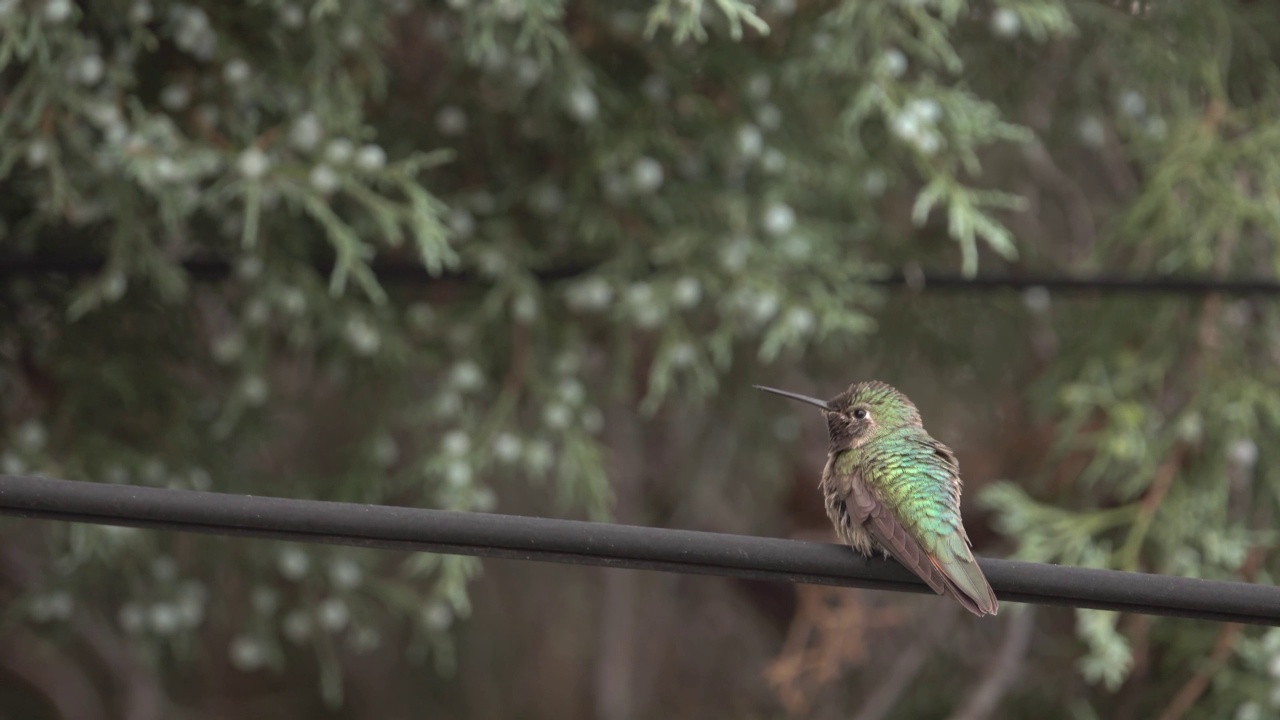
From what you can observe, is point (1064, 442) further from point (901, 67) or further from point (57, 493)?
point (57, 493)

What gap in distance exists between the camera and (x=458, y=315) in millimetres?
4246

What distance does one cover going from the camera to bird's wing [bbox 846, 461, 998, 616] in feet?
7.79

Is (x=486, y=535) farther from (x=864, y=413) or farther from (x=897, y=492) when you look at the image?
(x=864, y=413)

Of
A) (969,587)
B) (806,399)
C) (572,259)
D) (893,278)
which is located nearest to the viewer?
(969,587)

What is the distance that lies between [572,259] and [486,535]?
7.82ft

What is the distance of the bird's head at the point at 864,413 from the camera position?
3.05m

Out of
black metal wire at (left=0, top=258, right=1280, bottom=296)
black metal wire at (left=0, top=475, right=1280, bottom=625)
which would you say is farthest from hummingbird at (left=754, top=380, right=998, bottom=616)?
black metal wire at (left=0, top=258, right=1280, bottom=296)

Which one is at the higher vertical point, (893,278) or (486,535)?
(486,535)

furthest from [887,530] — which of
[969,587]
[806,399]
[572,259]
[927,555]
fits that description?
[572,259]

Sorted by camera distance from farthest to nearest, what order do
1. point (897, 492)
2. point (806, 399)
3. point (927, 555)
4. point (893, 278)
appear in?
point (893, 278), point (806, 399), point (897, 492), point (927, 555)

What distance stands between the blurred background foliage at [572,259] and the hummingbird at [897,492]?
2.48ft

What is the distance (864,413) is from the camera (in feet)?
10.2

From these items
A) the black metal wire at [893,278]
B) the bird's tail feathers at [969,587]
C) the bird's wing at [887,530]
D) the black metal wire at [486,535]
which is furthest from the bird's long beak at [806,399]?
the black metal wire at [486,535]

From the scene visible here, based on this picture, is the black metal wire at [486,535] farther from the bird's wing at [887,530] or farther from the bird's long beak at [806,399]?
the bird's long beak at [806,399]
